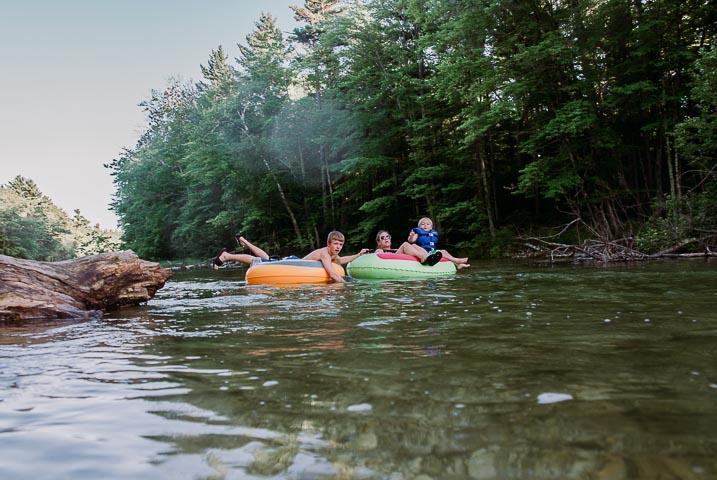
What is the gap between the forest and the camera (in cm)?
1489

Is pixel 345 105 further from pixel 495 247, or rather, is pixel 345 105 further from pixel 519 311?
pixel 519 311

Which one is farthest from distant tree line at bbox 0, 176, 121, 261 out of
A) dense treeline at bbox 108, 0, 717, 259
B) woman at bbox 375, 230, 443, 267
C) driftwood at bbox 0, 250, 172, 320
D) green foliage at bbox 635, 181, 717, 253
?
green foliage at bbox 635, 181, 717, 253

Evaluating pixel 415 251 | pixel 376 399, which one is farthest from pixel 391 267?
pixel 376 399

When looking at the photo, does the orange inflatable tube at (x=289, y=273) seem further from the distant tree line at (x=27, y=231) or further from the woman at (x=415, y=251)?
the distant tree line at (x=27, y=231)

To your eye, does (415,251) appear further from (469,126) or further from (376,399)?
(469,126)

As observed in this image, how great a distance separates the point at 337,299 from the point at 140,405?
4190mm

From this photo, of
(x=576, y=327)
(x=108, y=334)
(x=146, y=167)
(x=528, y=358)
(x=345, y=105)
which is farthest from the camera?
(x=146, y=167)

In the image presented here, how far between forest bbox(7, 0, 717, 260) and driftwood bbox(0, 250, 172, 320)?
10.5 metres

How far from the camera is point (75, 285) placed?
19.5 feet

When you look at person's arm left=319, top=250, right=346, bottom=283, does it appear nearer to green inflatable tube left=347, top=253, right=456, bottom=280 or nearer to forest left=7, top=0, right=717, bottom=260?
green inflatable tube left=347, top=253, right=456, bottom=280

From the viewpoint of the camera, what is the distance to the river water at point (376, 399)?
152 cm

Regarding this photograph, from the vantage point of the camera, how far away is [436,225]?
21375 mm

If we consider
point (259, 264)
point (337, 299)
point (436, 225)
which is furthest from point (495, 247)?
point (337, 299)

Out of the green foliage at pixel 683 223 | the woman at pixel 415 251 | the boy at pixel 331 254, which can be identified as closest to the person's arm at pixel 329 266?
the boy at pixel 331 254
